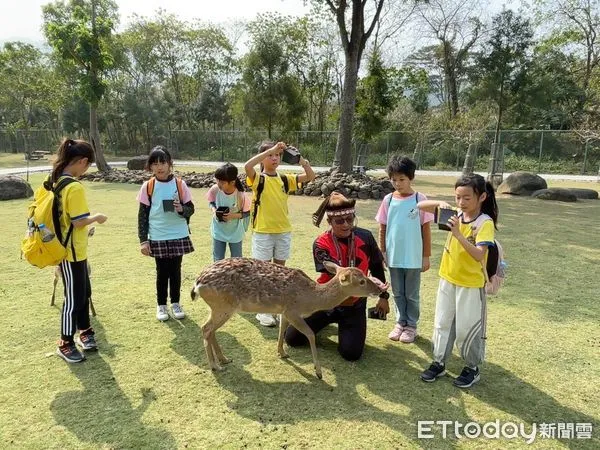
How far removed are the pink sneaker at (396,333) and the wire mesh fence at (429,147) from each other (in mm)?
16576

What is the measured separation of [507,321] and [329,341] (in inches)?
76.9

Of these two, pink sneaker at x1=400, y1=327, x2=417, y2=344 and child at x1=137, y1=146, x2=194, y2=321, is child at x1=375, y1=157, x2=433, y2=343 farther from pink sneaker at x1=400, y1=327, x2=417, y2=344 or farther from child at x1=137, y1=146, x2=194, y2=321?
child at x1=137, y1=146, x2=194, y2=321

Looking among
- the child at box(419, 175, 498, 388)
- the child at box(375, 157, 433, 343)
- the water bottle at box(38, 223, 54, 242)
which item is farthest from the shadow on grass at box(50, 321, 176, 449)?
the child at box(375, 157, 433, 343)

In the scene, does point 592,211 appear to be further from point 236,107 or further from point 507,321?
point 236,107

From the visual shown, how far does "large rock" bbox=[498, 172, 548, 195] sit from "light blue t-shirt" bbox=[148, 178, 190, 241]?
1374 cm

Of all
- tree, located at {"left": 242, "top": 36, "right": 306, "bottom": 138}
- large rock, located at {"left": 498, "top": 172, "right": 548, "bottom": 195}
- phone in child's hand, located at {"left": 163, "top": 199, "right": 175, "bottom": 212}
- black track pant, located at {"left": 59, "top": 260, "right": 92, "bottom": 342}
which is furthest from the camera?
tree, located at {"left": 242, "top": 36, "right": 306, "bottom": 138}

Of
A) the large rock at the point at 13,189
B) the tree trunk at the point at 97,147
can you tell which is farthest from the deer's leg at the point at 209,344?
the tree trunk at the point at 97,147

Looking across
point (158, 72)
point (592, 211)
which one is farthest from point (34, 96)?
point (592, 211)

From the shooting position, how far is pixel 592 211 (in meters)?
12.6

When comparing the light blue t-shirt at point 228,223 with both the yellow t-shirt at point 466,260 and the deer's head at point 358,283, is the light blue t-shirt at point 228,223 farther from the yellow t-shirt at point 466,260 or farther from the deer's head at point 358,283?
the yellow t-shirt at point 466,260

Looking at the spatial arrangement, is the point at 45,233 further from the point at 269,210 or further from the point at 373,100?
the point at 373,100

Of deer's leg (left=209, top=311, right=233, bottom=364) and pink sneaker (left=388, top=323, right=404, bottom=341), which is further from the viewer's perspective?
pink sneaker (left=388, top=323, right=404, bottom=341)

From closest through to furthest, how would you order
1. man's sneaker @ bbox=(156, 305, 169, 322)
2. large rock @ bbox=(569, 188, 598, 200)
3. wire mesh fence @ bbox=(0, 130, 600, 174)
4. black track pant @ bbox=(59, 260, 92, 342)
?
black track pant @ bbox=(59, 260, 92, 342)
man's sneaker @ bbox=(156, 305, 169, 322)
large rock @ bbox=(569, 188, 598, 200)
wire mesh fence @ bbox=(0, 130, 600, 174)

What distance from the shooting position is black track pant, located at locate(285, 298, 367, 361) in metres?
4.16
